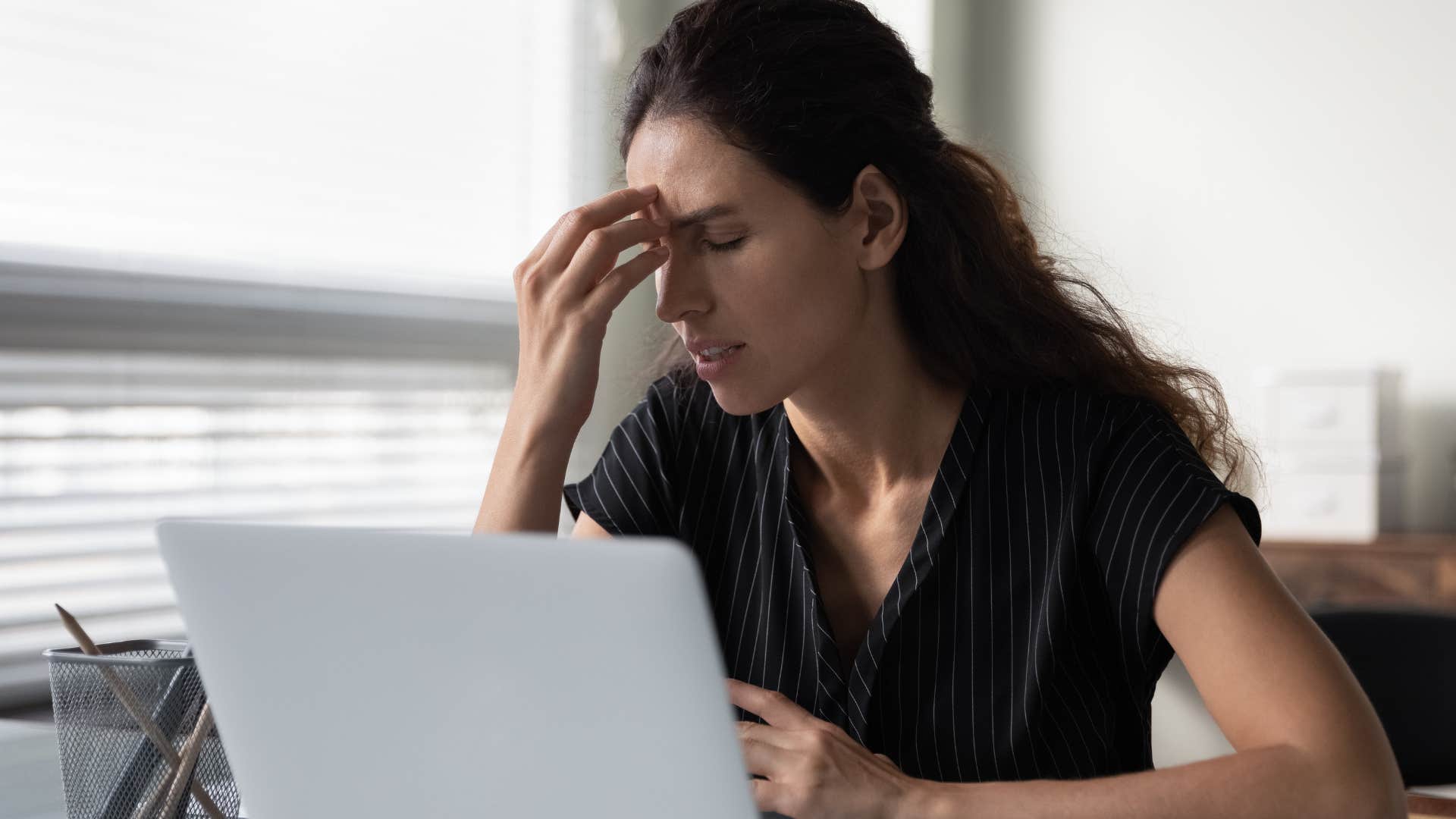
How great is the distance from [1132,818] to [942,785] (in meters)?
0.13

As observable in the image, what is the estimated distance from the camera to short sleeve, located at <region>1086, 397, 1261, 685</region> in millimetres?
1087

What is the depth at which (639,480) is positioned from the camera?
55.7 inches

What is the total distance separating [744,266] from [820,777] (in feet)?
1.56

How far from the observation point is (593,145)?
269cm

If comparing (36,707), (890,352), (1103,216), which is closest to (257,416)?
(36,707)

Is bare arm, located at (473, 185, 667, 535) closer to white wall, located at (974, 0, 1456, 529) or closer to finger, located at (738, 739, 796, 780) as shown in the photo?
finger, located at (738, 739, 796, 780)

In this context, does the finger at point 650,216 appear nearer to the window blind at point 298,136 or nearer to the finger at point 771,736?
the finger at point 771,736

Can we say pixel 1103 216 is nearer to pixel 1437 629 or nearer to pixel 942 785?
pixel 1437 629

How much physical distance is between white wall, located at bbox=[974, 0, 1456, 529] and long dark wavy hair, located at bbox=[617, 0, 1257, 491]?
6.19 feet

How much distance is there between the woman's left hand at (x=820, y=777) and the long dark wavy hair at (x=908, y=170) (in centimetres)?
50

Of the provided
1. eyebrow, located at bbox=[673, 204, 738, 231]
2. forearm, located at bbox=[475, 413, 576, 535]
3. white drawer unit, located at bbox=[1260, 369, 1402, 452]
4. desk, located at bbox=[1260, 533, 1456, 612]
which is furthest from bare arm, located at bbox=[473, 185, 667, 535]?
white drawer unit, located at bbox=[1260, 369, 1402, 452]

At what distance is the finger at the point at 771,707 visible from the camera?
0.96 meters

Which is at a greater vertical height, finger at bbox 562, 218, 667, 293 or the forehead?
the forehead

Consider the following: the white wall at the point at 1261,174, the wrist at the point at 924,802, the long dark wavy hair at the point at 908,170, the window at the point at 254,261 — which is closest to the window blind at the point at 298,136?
the window at the point at 254,261
